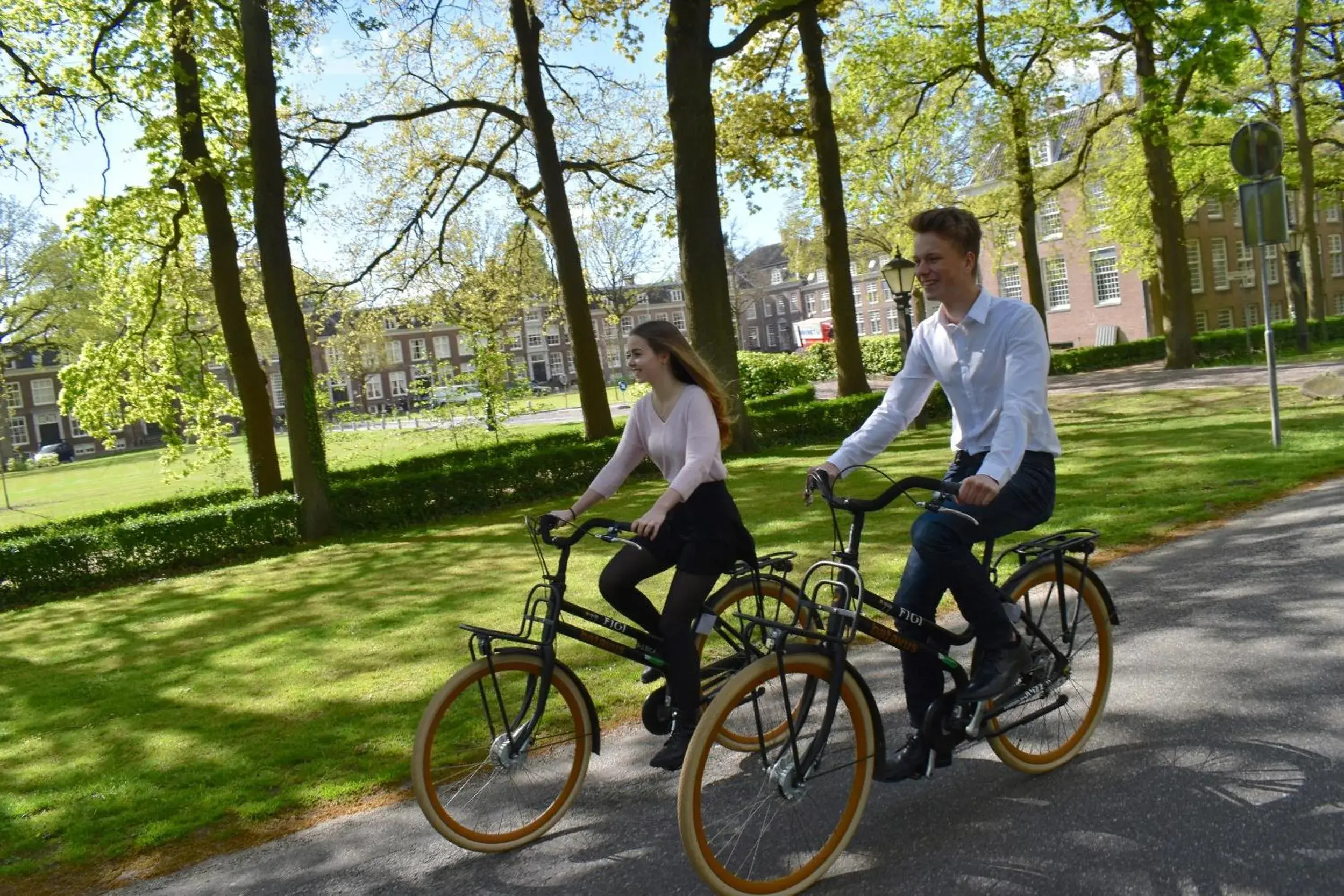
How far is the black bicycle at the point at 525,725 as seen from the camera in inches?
146

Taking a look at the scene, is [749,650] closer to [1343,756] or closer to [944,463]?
[1343,756]

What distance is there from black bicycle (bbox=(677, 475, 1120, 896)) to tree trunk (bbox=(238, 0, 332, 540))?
12.7 m

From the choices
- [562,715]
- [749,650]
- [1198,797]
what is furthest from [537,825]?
[1198,797]

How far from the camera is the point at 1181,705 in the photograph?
441cm

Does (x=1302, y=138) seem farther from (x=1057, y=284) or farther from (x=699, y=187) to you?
(x=1057, y=284)

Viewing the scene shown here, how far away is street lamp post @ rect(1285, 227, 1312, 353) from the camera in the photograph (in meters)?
Answer: 30.0

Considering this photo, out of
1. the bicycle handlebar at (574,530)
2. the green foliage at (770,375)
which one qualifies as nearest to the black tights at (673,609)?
the bicycle handlebar at (574,530)

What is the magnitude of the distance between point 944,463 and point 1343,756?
11403 millimetres

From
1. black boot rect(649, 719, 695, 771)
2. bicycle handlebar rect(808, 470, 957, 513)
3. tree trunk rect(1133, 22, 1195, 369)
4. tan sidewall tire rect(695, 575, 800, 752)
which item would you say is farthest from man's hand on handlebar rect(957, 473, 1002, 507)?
tree trunk rect(1133, 22, 1195, 369)

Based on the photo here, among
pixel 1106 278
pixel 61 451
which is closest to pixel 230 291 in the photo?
pixel 1106 278

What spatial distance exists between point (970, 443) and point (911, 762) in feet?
3.79

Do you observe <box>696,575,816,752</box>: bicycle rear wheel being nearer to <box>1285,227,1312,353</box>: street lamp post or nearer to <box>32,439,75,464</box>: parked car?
<box>1285,227,1312,353</box>: street lamp post

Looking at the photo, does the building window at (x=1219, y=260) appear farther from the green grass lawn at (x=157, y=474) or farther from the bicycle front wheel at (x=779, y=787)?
the bicycle front wheel at (x=779, y=787)

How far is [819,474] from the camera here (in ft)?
11.4
